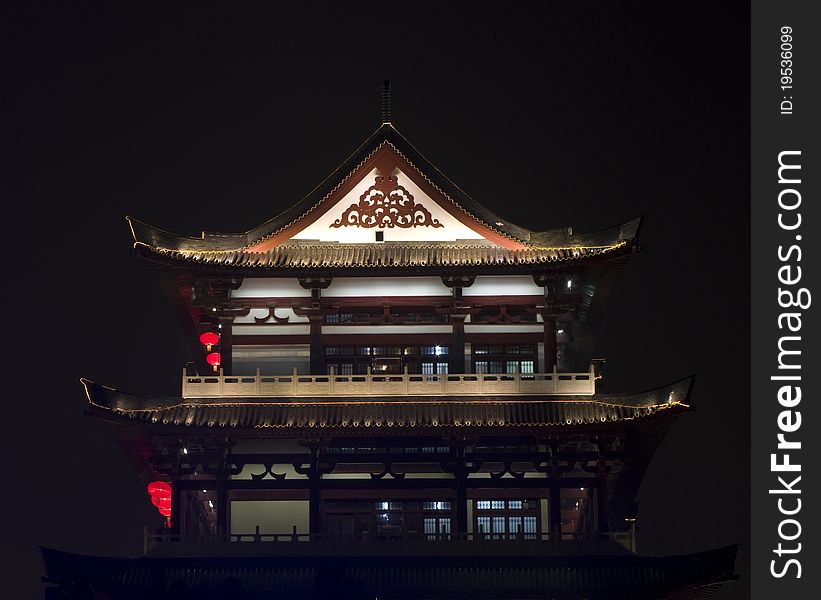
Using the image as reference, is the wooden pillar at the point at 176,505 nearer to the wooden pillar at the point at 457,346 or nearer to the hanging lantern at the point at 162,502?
the hanging lantern at the point at 162,502

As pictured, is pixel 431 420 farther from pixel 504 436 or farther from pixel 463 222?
pixel 463 222

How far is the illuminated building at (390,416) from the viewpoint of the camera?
2939cm

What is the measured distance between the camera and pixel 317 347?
33406 mm

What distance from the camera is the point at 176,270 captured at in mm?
32906

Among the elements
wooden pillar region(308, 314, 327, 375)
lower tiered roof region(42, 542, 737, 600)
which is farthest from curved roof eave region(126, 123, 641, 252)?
lower tiered roof region(42, 542, 737, 600)

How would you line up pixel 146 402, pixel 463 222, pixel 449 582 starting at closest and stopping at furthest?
1. pixel 449 582
2. pixel 146 402
3. pixel 463 222

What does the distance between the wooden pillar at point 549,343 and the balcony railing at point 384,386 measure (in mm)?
979

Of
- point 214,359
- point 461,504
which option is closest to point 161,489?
point 214,359

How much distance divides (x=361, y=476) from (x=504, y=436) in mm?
3465

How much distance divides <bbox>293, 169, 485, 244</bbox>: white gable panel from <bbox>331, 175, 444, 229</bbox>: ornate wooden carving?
0.08 m

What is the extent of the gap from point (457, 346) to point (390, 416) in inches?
127

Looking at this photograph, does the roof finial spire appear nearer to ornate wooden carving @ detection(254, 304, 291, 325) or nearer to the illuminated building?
the illuminated building

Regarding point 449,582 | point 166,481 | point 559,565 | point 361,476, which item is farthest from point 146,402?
point 559,565

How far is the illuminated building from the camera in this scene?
29.4 m
